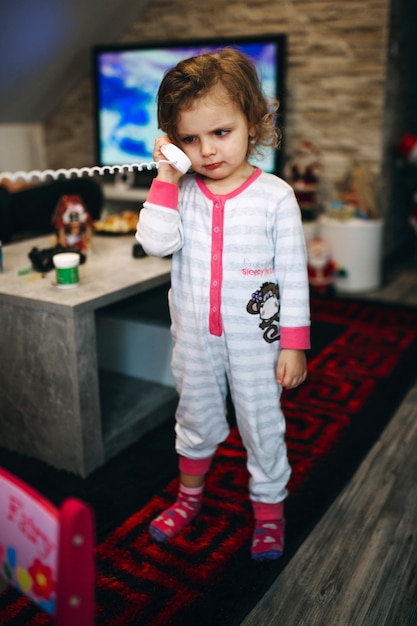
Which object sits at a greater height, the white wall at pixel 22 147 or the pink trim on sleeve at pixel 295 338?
the white wall at pixel 22 147

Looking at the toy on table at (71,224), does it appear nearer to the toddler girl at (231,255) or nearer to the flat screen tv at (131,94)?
the toddler girl at (231,255)

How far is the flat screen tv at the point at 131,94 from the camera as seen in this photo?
379 cm

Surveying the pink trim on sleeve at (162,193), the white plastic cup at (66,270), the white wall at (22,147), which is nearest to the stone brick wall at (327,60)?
the white wall at (22,147)

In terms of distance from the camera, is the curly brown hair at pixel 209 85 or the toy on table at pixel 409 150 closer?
the curly brown hair at pixel 209 85

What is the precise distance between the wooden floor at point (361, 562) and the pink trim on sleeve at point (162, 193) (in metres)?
0.81

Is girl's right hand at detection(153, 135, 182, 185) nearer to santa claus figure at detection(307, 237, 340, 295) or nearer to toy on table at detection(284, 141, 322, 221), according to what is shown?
santa claus figure at detection(307, 237, 340, 295)

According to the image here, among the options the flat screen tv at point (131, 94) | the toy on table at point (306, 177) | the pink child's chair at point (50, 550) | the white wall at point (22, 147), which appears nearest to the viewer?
the pink child's chair at point (50, 550)

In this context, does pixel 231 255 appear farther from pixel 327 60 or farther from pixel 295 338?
pixel 327 60

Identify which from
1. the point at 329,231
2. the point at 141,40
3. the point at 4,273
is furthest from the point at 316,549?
the point at 141,40

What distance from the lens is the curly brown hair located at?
1.09 meters

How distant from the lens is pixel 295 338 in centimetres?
118

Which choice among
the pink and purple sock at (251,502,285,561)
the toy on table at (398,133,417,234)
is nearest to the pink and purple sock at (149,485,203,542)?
the pink and purple sock at (251,502,285,561)

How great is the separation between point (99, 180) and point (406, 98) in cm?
215

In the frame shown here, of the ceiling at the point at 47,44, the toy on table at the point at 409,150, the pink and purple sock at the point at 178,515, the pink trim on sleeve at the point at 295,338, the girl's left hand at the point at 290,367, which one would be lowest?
the pink and purple sock at the point at 178,515
